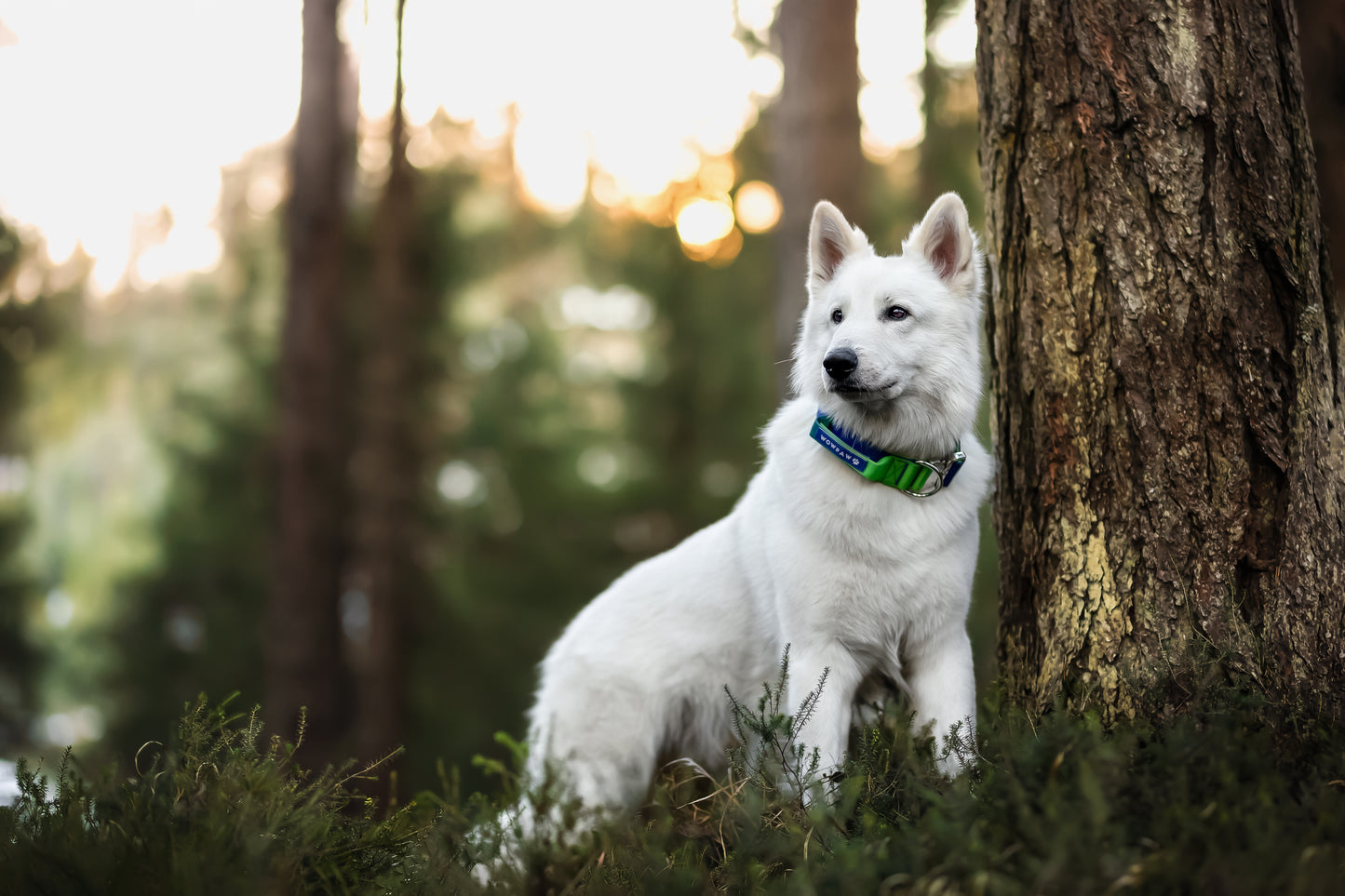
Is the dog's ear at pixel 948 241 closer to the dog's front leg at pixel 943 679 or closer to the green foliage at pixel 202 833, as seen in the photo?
the dog's front leg at pixel 943 679

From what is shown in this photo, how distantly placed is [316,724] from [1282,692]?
978 cm

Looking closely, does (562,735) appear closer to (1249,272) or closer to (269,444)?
→ (1249,272)

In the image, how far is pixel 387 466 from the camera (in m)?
12.7

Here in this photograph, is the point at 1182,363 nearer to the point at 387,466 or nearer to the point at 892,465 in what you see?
the point at 892,465

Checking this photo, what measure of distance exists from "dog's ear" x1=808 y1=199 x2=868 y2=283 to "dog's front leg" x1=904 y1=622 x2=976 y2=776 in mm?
1474

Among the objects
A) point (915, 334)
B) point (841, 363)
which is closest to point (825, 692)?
point (841, 363)

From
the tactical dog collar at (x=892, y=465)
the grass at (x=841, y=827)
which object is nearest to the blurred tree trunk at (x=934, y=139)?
the tactical dog collar at (x=892, y=465)

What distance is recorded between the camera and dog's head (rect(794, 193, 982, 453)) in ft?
11.1

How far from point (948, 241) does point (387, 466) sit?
406 inches

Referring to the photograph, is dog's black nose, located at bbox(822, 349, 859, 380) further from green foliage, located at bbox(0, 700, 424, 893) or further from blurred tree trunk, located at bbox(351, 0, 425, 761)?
blurred tree trunk, located at bbox(351, 0, 425, 761)

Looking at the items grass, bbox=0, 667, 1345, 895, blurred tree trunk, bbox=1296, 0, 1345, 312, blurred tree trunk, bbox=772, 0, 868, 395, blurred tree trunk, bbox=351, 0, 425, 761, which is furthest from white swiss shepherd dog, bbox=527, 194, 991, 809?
blurred tree trunk, bbox=351, 0, 425, 761

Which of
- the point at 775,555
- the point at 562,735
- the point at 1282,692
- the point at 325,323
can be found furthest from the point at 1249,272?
the point at 325,323

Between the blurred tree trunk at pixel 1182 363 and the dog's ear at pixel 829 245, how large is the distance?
73cm

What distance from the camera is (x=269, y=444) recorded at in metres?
13.8
